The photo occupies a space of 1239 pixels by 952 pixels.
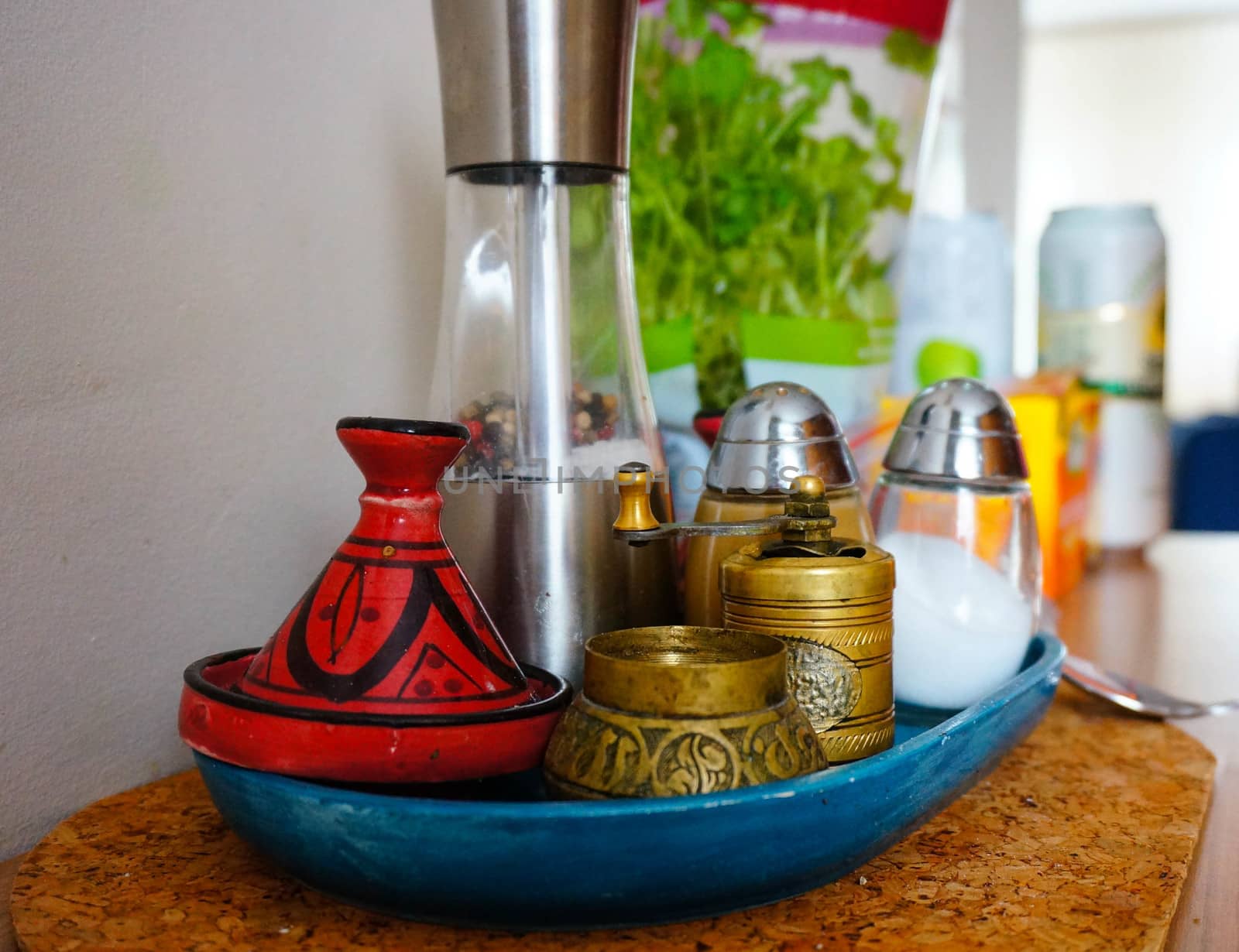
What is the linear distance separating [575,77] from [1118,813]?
0.42 metres

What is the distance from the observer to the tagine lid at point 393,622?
1.29ft

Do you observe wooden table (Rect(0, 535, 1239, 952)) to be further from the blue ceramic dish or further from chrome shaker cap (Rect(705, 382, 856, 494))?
chrome shaker cap (Rect(705, 382, 856, 494))

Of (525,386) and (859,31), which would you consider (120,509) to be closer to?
(525,386)

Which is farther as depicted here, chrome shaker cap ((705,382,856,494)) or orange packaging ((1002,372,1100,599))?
orange packaging ((1002,372,1100,599))

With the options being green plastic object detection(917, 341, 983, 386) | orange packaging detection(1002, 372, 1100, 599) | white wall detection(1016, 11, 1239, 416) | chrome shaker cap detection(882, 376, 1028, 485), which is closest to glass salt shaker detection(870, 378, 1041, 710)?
chrome shaker cap detection(882, 376, 1028, 485)

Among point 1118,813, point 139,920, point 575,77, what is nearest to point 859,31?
point 575,77

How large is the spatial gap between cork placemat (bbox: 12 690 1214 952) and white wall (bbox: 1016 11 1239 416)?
510 centimetres

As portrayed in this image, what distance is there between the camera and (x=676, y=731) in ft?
1.24

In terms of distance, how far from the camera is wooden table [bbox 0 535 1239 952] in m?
0.45

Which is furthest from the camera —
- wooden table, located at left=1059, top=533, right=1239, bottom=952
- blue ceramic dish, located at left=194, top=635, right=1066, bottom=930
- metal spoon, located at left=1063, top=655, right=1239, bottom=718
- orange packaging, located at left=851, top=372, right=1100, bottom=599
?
orange packaging, located at left=851, top=372, right=1100, bottom=599

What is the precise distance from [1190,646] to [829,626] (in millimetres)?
642

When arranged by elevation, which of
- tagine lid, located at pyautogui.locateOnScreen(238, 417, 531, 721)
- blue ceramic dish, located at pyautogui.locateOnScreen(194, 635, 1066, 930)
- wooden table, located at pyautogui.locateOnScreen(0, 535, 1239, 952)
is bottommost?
wooden table, located at pyautogui.locateOnScreen(0, 535, 1239, 952)

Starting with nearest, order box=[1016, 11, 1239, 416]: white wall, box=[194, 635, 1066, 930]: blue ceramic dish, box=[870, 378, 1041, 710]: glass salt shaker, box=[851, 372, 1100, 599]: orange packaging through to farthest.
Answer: box=[194, 635, 1066, 930]: blue ceramic dish → box=[870, 378, 1041, 710]: glass salt shaker → box=[851, 372, 1100, 599]: orange packaging → box=[1016, 11, 1239, 416]: white wall

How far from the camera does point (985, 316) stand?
1.27m
